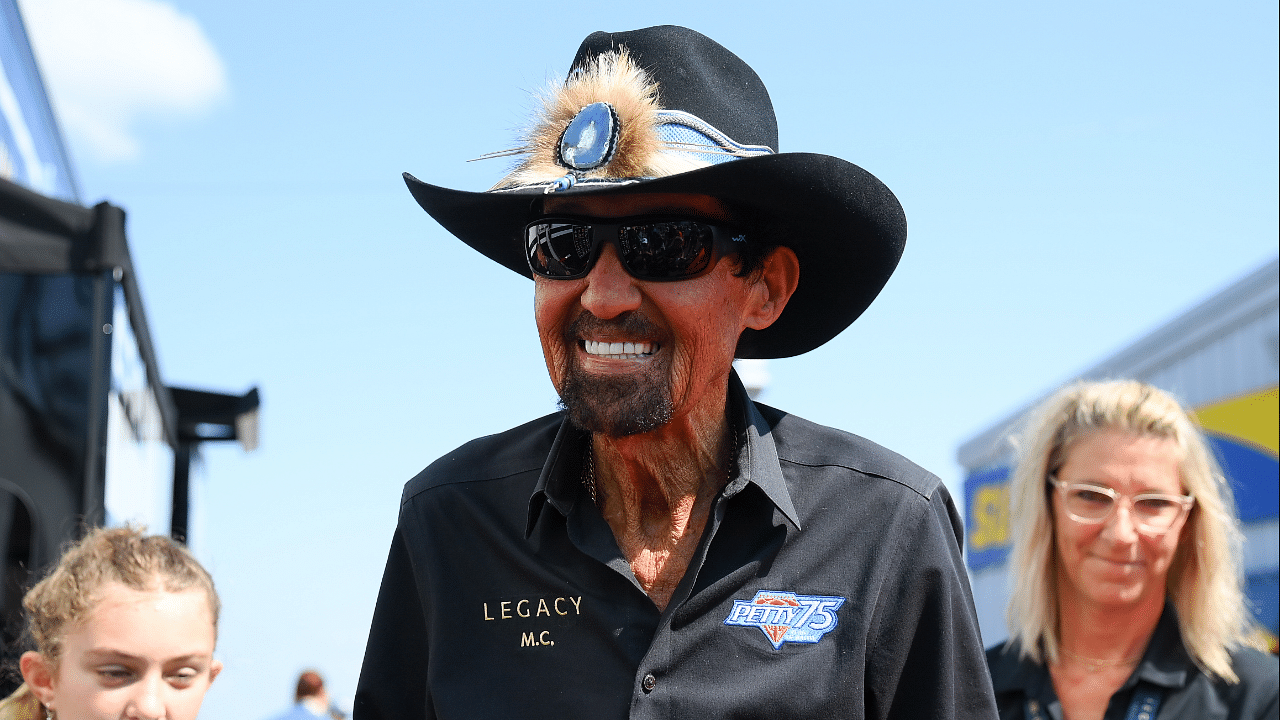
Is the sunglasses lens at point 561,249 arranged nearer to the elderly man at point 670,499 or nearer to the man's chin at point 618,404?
the elderly man at point 670,499

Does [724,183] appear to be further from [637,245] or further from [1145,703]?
[1145,703]

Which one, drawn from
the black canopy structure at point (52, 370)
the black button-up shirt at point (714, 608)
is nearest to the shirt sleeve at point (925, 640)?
the black button-up shirt at point (714, 608)

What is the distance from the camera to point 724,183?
216 cm

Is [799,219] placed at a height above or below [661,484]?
above

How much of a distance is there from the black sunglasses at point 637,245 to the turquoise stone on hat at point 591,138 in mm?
112

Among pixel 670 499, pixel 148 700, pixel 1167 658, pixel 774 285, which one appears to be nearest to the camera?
pixel 670 499

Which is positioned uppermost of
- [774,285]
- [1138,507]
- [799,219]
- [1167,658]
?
[799,219]

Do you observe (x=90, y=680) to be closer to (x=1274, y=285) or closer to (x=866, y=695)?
(x=866, y=695)

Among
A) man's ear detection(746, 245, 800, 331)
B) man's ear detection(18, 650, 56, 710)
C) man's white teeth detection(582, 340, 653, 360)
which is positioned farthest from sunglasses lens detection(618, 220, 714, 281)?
man's ear detection(18, 650, 56, 710)

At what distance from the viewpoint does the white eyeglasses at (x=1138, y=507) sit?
329 centimetres

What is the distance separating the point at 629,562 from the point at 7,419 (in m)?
2.44

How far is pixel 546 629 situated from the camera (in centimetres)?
217

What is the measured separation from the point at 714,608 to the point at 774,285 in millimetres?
699

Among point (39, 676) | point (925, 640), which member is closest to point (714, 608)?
point (925, 640)
